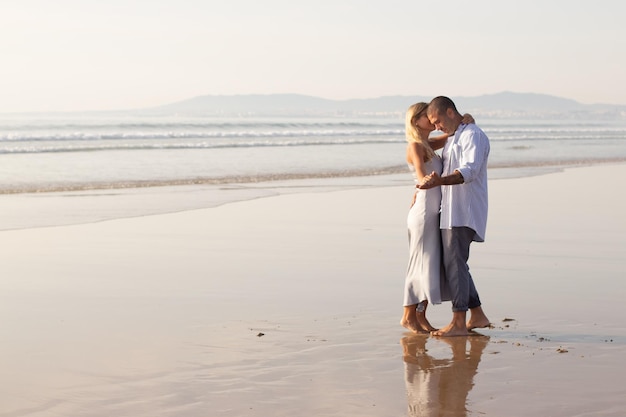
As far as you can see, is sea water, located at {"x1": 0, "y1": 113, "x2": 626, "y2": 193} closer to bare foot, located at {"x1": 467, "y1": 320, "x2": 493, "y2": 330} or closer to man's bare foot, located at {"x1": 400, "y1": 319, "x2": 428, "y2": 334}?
man's bare foot, located at {"x1": 400, "y1": 319, "x2": 428, "y2": 334}

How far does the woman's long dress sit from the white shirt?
105 millimetres

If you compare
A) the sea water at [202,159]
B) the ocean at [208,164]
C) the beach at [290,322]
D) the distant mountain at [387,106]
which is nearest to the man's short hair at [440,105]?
the beach at [290,322]

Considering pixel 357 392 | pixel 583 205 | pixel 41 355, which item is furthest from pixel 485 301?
pixel 583 205

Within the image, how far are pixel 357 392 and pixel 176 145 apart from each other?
1191 inches

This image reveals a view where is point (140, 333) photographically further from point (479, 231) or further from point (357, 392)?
point (479, 231)

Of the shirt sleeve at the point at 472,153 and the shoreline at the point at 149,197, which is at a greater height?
the shirt sleeve at the point at 472,153

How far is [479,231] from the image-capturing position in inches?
247

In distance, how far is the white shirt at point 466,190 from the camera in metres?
6.20

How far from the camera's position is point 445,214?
6332 millimetres

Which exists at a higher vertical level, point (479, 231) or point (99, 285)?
point (479, 231)

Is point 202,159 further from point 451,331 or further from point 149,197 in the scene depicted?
point 451,331

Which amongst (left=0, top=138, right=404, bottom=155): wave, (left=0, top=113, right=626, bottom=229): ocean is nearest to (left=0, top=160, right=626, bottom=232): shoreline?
(left=0, top=113, right=626, bottom=229): ocean

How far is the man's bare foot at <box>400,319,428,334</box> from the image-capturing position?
6.24 meters

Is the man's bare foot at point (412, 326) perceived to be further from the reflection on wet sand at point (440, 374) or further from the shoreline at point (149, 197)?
the shoreline at point (149, 197)
